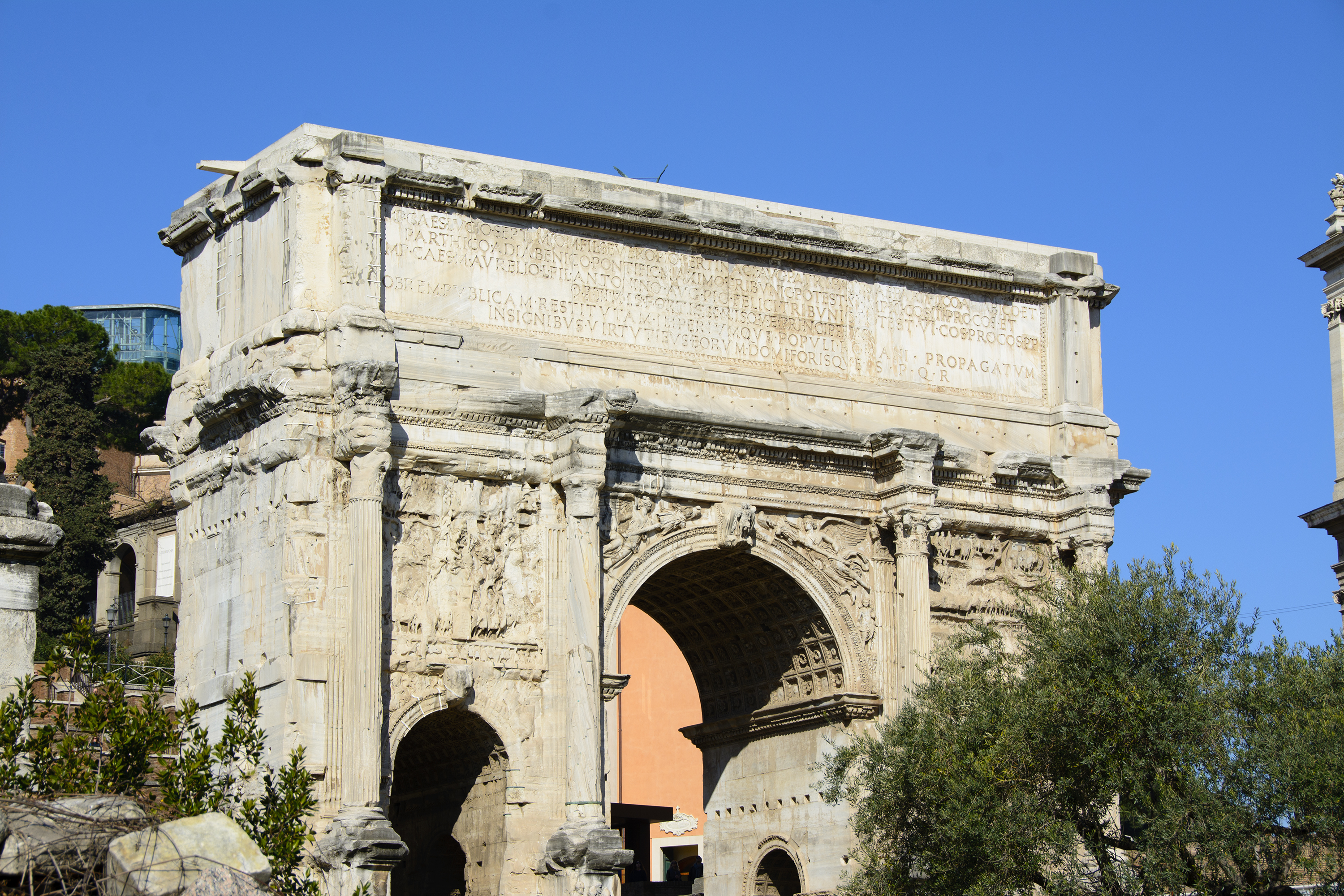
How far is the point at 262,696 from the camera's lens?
77.8 feet

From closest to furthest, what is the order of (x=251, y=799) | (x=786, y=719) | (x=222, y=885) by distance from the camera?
(x=222, y=885) < (x=251, y=799) < (x=786, y=719)

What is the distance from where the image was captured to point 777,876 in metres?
28.9

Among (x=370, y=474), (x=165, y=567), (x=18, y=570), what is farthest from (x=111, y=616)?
(x=18, y=570)

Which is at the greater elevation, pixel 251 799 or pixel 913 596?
pixel 913 596

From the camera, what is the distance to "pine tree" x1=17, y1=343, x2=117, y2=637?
4462 centimetres

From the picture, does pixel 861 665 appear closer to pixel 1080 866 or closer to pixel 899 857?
pixel 899 857

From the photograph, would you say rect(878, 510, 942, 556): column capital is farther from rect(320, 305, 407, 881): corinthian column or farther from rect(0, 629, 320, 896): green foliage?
rect(0, 629, 320, 896): green foliage

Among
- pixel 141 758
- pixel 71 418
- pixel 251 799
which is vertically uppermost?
pixel 71 418

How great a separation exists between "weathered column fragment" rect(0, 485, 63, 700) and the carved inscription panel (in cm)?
972

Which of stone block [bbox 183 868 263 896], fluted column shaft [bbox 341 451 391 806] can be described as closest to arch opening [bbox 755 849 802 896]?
fluted column shaft [bbox 341 451 391 806]

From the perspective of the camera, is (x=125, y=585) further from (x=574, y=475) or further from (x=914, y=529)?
(x=574, y=475)

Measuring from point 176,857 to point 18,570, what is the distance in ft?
10.3

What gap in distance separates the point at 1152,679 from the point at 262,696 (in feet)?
32.5

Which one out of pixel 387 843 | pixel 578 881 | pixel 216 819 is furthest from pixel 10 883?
pixel 578 881
